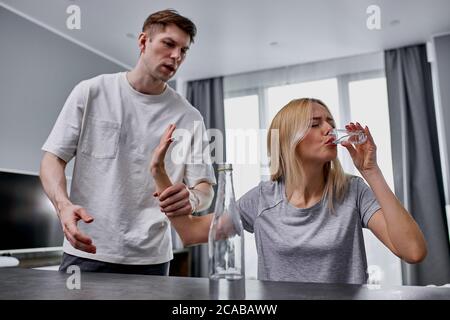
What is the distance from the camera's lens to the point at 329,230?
1.22 m

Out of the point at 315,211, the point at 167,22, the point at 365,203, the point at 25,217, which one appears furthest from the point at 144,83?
the point at 25,217

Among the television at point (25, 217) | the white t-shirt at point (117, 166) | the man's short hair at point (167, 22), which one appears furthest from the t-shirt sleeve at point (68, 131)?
the television at point (25, 217)

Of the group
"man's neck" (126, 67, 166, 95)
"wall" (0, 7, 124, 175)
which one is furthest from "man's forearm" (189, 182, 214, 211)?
"wall" (0, 7, 124, 175)

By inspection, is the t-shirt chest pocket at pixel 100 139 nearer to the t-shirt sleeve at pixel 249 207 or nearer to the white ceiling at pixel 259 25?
the t-shirt sleeve at pixel 249 207

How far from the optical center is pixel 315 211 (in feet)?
4.17

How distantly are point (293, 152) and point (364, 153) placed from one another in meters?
0.30

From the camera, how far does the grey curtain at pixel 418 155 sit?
374 cm

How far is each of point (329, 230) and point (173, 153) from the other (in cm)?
65

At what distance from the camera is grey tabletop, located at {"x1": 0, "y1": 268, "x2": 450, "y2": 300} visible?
54cm

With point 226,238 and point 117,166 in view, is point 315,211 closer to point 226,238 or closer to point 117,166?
point 226,238

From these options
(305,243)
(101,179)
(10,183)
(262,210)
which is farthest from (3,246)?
(305,243)

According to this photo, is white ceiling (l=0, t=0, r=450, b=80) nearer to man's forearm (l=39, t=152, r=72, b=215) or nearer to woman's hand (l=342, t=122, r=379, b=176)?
man's forearm (l=39, t=152, r=72, b=215)

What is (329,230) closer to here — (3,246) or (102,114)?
(102,114)
